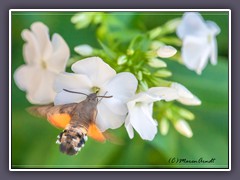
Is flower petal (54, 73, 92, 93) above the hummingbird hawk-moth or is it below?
above

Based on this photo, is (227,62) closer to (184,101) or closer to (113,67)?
(184,101)

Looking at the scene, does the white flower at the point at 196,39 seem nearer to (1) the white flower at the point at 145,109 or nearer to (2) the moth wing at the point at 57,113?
(1) the white flower at the point at 145,109

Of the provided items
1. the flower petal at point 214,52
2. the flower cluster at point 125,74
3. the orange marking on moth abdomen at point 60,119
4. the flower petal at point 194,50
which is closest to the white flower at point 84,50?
the flower cluster at point 125,74

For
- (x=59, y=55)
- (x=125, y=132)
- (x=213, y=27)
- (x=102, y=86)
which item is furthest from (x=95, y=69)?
(x=213, y=27)

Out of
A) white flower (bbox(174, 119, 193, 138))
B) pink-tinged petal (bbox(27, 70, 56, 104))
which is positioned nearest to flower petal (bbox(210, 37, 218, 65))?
white flower (bbox(174, 119, 193, 138))

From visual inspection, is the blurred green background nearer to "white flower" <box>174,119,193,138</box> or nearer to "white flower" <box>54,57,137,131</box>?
"white flower" <box>174,119,193,138</box>

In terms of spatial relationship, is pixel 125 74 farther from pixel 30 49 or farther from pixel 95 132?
pixel 30 49

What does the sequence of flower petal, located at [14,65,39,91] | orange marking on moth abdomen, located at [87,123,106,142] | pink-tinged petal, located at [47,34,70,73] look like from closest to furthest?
orange marking on moth abdomen, located at [87,123,106,142], pink-tinged petal, located at [47,34,70,73], flower petal, located at [14,65,39,91]
